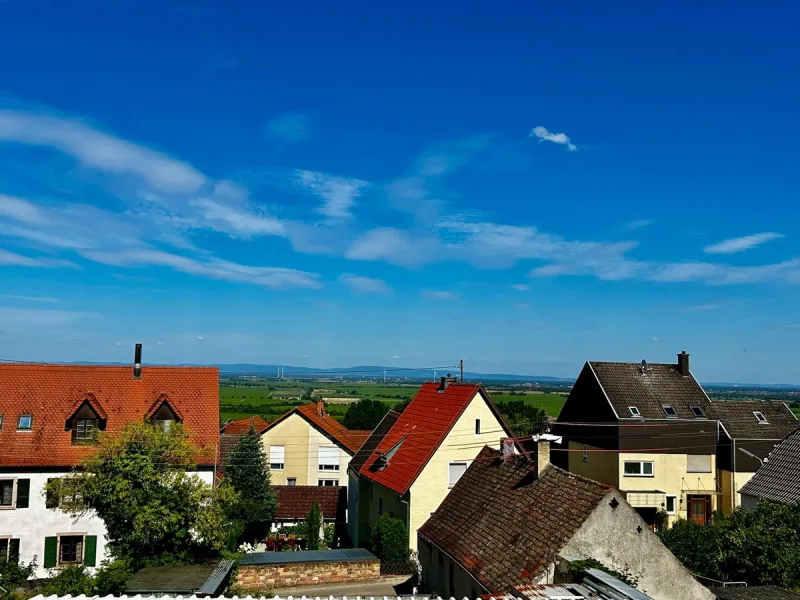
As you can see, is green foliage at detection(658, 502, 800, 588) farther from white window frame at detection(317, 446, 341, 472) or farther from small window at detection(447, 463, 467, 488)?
white window frame at detection(317, 446, 341, 472)

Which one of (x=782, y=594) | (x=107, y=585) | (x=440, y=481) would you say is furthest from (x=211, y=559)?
(x=782, y=594)

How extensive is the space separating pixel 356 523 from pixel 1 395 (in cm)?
1866

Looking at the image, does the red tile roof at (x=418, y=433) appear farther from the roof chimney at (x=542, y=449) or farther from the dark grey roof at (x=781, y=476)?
the dark grey roof at (x=781, y=476)

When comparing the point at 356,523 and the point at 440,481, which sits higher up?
the point at 440,481

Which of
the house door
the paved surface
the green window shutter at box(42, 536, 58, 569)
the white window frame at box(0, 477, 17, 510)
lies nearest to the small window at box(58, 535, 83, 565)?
the green window shutter at box(42, 536, 58, 569)

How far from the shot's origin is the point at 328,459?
177 ft

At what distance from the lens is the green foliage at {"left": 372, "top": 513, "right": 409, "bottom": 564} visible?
26984mm

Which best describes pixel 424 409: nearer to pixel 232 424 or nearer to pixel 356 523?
pixel 356 523

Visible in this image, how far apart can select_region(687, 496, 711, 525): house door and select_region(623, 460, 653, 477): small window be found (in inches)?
106

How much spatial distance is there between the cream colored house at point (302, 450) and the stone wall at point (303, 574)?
27831 millimetres

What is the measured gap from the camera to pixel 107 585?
19.4 metres

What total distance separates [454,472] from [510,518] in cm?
1021

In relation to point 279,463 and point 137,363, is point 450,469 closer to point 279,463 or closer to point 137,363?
point 137,363

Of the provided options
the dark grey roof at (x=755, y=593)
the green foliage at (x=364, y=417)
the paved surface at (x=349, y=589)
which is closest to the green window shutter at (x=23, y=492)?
the paved surface at (x=349, y=589)
